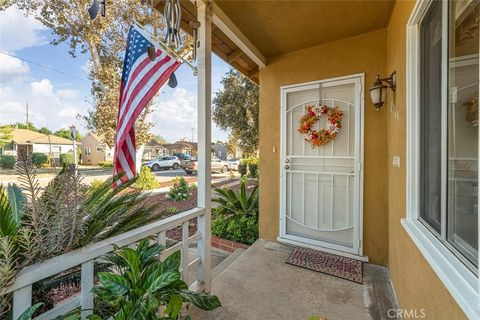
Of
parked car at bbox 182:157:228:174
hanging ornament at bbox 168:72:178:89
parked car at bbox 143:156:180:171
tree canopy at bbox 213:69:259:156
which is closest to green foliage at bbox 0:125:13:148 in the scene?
hanging ornament at bbox 168:72:178:89

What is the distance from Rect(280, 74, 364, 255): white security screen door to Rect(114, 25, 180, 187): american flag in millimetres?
1996

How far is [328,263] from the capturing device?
2.70 m

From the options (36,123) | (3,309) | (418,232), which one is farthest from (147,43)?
(36,123)

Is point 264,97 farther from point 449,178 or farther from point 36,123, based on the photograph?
point 36,123

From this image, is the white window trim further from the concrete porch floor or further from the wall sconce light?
the concrete porch floor

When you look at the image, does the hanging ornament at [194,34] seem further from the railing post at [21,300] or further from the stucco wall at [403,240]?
the railing post at [21,300]

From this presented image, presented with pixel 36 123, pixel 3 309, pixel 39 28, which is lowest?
pixel 3 309

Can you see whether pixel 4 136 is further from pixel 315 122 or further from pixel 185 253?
pixel 315 122

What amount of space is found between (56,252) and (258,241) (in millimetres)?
2679

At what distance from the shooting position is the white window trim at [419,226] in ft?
2.77

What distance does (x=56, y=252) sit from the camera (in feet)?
3.54

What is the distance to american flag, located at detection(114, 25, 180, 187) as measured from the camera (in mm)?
1598

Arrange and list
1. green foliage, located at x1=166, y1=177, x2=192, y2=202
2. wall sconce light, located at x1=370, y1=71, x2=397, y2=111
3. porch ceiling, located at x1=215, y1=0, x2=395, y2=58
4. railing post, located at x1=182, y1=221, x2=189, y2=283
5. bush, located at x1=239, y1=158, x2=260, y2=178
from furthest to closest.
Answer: bush, located at x1=239, y1=158, x2=260, y2=178
green foliage, located at x1=166, y1=177, x2=192, y2=202
wall sconce light, located at x1=370, y1=71, x2=397, y2=111
porch ceiling, located at x1=215, y1=0, x2=395, y2=58
railing post, located at x1=182, y1=221, x2=189, y2=283

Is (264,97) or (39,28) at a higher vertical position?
(39,28)
